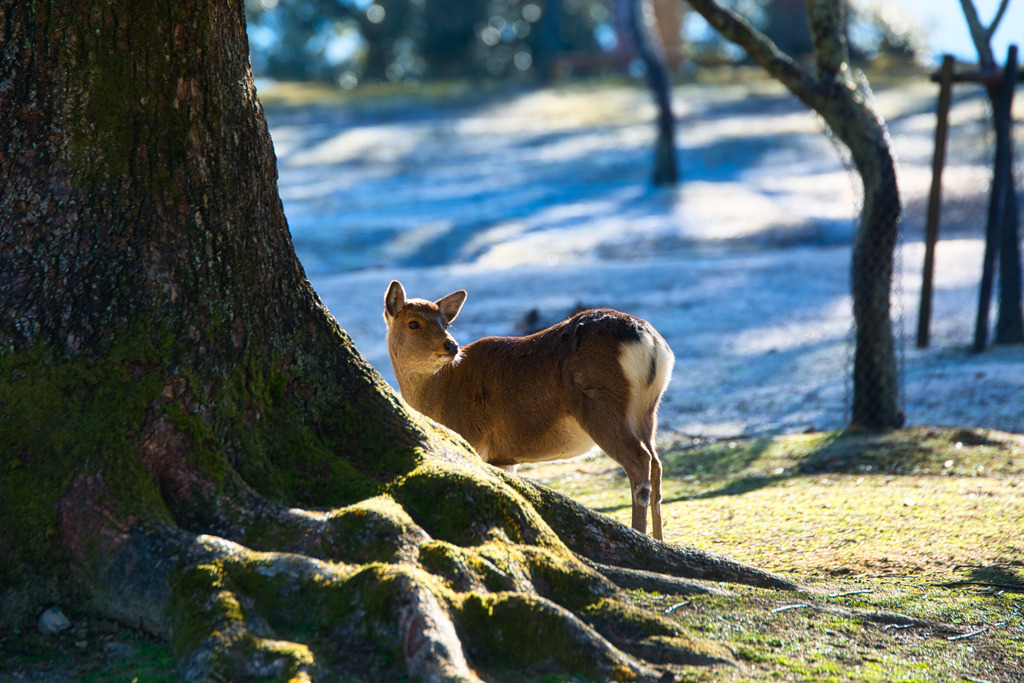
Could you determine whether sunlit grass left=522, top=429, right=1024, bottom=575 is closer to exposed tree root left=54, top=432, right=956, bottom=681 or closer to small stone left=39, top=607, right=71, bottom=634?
exposed tree root left=54, top=432, right=956, bottom=681

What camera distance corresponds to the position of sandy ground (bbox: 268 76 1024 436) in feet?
36.1

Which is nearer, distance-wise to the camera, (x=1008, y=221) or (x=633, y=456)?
(x=633, y=456)

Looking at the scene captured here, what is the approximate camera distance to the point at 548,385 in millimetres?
5836

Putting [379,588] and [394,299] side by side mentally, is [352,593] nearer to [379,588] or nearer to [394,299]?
[379,588]

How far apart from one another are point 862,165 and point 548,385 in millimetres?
4135

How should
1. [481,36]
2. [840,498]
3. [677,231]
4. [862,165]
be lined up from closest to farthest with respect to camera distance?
[840,498]
[862,165]
[677,231]
[481,36]

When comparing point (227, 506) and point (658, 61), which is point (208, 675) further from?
point (658, 61)

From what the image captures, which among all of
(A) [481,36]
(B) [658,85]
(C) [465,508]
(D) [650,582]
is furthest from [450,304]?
(A) [481,36]

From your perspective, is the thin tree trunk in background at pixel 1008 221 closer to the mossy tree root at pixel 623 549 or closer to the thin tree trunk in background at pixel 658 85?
the mossy tree root at pixel 623 549

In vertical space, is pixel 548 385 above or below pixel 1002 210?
below

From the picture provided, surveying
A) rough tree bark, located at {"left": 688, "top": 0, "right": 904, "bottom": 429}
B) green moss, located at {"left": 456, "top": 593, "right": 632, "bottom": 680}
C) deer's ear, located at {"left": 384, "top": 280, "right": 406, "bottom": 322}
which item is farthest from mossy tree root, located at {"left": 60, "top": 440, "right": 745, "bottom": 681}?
rough tree bark, located at {"left": 688, "top": 0, "right": 904, "bottom": 429}

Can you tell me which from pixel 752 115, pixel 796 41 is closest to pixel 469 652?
pixel 752 115

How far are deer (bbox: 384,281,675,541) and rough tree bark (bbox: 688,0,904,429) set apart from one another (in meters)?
3.52

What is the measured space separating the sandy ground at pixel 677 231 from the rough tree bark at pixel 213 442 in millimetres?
5797
